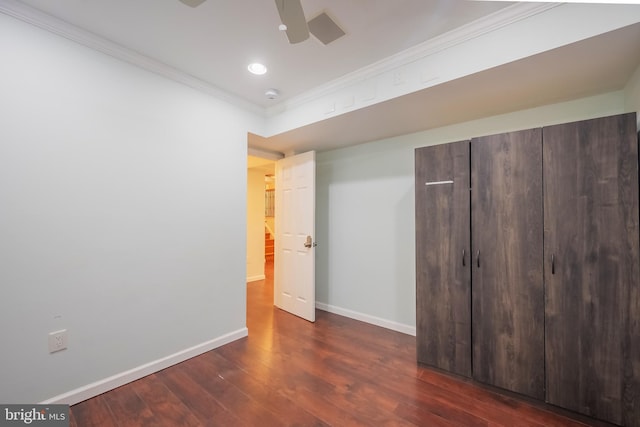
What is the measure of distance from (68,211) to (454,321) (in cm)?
307

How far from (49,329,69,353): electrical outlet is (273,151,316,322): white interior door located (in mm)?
2274

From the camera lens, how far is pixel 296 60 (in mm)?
2229

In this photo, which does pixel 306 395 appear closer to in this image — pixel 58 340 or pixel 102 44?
pixel 58 340

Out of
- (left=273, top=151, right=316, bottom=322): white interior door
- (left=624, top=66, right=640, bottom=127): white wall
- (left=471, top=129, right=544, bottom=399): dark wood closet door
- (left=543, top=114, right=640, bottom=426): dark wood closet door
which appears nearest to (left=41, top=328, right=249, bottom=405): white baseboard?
(left=273, top=151, right=316, bottom=322): white interior door

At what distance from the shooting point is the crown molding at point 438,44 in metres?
1.65

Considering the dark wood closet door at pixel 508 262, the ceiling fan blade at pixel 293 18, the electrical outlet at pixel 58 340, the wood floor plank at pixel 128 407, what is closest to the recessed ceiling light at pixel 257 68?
the ceiling fan blade at pixel 293 18

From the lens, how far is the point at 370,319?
3387mm

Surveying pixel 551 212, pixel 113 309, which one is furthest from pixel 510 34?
pixel 113 309

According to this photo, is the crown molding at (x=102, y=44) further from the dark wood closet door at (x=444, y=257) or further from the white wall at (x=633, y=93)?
the white wall at (x=633, y=93)

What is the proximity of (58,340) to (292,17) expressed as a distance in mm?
2529

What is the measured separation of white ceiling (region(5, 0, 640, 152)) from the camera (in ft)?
5.49

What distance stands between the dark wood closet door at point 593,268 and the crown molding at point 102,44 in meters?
2.93

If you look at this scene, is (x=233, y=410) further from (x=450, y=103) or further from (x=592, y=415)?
(x=450, y=103)

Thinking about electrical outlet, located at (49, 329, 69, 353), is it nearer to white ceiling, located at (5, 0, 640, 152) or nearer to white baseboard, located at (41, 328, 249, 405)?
white baseboard, located at (41, 328, 249, 405)
